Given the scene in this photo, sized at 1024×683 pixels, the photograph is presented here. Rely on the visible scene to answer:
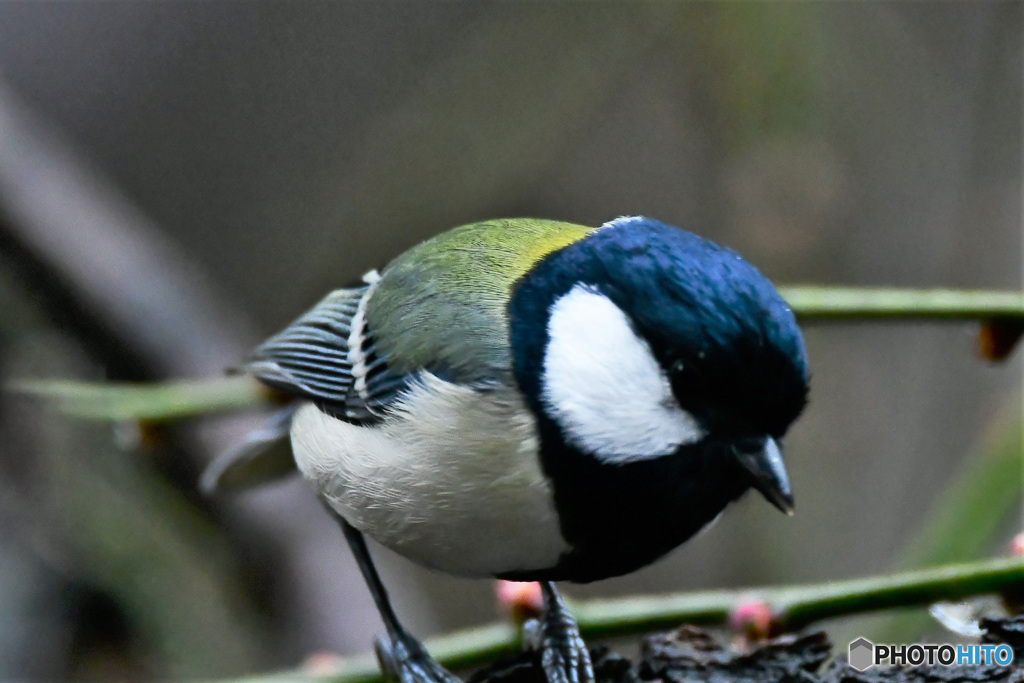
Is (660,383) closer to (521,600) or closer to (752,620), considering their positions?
(752,620)

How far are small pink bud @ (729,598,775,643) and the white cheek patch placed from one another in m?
0.36

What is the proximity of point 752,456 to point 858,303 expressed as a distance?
0.44 metres

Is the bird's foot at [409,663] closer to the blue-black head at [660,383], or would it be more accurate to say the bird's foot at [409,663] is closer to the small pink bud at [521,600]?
the small pink bud at [521,600]

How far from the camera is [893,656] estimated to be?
1441mm

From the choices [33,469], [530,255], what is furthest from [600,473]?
[33,469]

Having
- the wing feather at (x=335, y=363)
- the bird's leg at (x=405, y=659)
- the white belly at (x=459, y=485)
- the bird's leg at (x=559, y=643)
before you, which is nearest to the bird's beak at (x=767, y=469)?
the white belly at (x=459, y=485)

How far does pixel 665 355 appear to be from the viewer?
1216mm

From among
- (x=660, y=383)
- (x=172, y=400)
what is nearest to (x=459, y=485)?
(x=660, y=383)

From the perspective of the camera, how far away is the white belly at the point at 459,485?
127 cm

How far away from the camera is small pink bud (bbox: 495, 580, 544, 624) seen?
1.61 meters

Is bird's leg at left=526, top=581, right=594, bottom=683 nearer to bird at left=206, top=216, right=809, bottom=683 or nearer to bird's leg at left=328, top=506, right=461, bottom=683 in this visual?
bird at left=206, top=216, right=809, bottom=683

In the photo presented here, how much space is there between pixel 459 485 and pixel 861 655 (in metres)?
0.61

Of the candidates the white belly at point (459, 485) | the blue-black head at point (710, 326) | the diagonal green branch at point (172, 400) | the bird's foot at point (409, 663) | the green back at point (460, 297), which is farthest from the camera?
the diagonal green branch at point (172, 400)

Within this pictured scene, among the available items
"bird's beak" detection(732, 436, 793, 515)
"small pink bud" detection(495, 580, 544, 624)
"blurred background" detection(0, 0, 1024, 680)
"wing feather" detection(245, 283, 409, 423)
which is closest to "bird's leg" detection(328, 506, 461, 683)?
"small pink bud" detection(495, 580, 544, 624)
